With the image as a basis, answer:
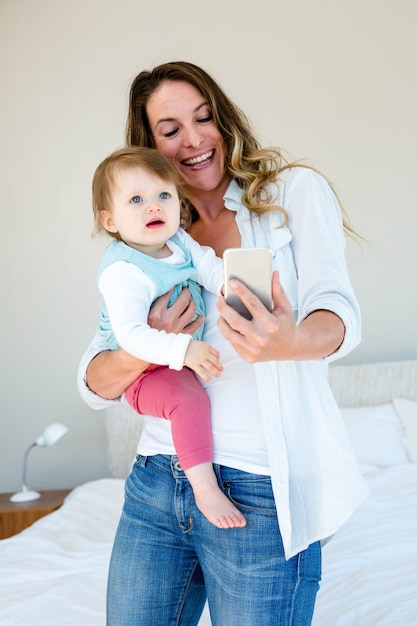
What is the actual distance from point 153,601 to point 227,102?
1.01m

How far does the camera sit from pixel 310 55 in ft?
12.0

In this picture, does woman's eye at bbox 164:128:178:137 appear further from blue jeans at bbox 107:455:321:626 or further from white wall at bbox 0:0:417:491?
white wall at bbox 0:0:417:491

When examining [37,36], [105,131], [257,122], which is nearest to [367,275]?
[257,122]

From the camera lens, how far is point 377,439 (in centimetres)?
322

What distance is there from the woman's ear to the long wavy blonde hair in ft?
0.70

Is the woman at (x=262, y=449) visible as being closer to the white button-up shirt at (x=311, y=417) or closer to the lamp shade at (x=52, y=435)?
the white button-up shirt at (x=311, y=417)

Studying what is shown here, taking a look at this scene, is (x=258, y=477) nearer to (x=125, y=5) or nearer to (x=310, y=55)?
(x=310, y=55)

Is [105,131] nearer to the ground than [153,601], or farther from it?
farther from it

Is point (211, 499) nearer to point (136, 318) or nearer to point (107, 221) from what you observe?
point (136, 318)

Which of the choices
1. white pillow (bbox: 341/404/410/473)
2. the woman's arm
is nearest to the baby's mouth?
the woman's arm

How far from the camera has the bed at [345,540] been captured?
200 cm

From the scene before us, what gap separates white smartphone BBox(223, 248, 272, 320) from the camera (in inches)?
43.3

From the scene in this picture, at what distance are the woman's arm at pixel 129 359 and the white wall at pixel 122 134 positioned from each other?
2302 millimetres

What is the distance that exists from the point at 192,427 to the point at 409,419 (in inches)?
87.9
